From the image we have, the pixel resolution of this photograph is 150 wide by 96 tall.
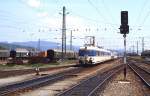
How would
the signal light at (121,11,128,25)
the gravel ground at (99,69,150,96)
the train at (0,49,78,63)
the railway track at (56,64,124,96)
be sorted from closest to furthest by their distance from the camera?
1. the railway track at (56,64,124,96)
2. the gravel ground at (99,69,150,96)
3. the signal light at (121,11,128,25)
4. the train at (0,49,78,63)

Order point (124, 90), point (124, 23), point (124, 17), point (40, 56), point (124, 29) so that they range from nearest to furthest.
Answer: point (124, 90)
point (124, 17)
point (124, 23)
point (124, 29)
point (40, 56)

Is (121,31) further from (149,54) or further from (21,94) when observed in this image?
(149,54)

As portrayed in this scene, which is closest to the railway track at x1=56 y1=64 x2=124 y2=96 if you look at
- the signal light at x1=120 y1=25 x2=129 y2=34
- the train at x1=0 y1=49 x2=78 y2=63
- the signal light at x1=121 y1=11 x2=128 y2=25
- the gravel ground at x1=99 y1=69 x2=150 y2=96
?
the gravel ground at x1=99 y1=69 x2=150 y2=96

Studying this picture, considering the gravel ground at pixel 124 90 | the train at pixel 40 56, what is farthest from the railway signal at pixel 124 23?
the train at pixel 40 56

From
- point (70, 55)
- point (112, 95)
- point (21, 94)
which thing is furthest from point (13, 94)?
point (70, 55)

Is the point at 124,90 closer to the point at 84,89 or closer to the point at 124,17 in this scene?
the point at 84,89

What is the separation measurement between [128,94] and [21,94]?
5.78 metres

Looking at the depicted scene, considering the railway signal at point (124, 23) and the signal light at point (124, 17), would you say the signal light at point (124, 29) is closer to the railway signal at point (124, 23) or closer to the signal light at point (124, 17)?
the railway signal at point (124, 23)

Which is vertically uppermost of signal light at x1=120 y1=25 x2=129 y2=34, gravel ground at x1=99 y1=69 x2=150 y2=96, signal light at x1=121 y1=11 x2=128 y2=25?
signal light at x1=121 y1=11 x2=128 y2=25

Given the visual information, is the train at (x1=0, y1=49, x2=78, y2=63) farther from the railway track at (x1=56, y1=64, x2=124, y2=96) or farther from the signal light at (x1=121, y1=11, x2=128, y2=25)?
the railway track at (x1=56, y1=64, x2=124, y2=96)

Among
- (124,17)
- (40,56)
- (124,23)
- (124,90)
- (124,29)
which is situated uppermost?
(124,17)

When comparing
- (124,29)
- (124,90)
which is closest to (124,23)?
(124,29)

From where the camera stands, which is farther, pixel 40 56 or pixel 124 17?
pixel 40 56

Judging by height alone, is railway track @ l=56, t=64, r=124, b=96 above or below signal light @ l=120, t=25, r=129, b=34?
below
